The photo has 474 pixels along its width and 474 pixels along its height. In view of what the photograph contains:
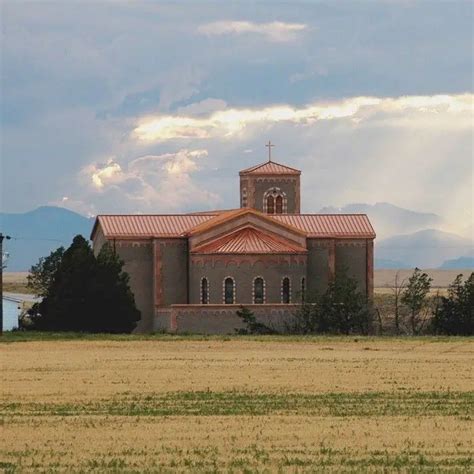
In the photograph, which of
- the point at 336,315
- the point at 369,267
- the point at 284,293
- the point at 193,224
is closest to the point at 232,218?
the point at 193,224

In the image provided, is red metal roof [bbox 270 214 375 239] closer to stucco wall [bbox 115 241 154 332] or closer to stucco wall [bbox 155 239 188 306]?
stucco wall [bbox 155 239 188 306]

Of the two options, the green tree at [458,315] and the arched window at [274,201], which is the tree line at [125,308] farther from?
the arched window at [274,201]

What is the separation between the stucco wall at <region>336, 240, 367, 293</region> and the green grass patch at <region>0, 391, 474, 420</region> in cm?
5216

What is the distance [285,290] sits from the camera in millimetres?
88812

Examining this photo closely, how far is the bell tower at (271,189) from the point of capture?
102m

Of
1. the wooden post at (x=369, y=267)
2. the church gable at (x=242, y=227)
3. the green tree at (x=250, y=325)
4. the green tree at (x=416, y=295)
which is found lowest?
the green tree at (x=250, y=325)

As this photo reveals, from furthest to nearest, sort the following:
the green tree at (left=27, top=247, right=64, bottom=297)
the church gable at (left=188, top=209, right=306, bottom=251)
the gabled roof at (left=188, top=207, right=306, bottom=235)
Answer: the green tree at (left=27, top=247, right=64, bottom=297) < the church gable at (left=188, top=209, right=306, bottom=251) < the gabled roof at (left=188, top=207, right=306, bottom=235)

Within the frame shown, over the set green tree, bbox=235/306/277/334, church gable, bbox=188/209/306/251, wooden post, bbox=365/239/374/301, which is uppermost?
church gable, bbox=188/209/306/251

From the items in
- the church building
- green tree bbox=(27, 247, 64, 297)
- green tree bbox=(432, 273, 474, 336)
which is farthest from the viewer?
green tree bbox=(27, 247, 64, 297)

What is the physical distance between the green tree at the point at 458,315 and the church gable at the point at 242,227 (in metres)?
10.3

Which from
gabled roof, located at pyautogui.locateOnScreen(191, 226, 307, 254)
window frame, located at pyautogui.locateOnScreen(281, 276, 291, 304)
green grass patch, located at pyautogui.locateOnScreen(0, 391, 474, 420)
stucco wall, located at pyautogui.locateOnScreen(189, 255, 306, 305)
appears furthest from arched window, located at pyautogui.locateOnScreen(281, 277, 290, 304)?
green grass patch, located at pyautogui.locateOnScreen(0, 391, 474, 420)

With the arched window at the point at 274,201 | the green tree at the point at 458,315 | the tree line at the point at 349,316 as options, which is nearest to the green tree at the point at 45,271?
the arched window at the point at 274,201

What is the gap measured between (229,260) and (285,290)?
3.61 meters

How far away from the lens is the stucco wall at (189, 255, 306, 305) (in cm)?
8812
